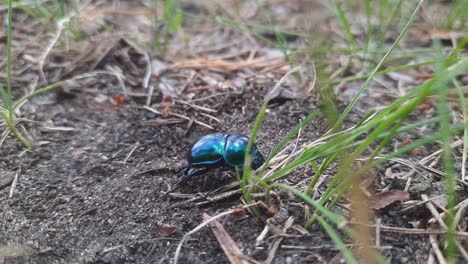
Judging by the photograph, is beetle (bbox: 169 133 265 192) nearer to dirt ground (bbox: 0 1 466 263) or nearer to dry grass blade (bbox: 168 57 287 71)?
dirt ground (bbox: 0 1 466 263)

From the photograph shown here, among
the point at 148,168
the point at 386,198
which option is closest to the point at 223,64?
the point at 148,168

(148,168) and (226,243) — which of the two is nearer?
(226,243)

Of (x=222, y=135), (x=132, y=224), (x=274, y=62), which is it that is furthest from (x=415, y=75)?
(x=132, y=224)

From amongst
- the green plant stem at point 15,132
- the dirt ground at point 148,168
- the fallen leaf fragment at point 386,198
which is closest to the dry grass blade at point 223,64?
the dirt ground at point 148,168

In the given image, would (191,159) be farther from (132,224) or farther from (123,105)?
(123,105)

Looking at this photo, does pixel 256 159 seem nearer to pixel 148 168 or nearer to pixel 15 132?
pixel 148 168

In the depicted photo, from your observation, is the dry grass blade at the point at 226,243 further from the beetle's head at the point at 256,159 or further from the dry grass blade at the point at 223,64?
the dry grass blade at the point at 223,64
